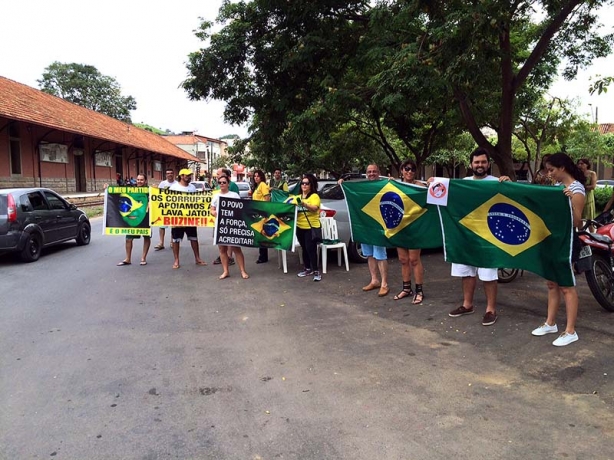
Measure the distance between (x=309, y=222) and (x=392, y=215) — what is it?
1627 mm

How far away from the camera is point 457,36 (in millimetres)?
7211

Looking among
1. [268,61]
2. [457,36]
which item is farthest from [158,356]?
[268,61]

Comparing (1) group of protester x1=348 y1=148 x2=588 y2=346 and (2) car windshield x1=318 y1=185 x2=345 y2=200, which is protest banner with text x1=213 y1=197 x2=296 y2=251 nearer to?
(2) car windshield x1=318 y1=185 x2=345 y2=200

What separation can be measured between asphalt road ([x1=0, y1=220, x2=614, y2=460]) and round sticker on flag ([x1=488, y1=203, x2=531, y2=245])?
937 mm

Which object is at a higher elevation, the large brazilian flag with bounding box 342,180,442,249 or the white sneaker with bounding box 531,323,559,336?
the large brazilian flag with bounding box 342,180,442,249

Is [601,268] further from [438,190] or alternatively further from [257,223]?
[257,223]

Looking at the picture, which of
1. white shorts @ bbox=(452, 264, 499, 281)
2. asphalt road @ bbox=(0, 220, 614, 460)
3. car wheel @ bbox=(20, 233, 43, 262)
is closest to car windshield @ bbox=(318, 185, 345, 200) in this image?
asphalt road @ bbox=(0, 220, 614, 460)

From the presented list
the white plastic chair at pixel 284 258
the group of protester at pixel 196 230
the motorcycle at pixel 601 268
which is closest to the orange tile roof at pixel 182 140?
the group of protester at pixel 196 230

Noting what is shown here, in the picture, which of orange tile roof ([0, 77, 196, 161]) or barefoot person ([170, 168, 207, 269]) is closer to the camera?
barefoot person ([170, 168, 207, 269])

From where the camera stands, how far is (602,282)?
5340 millimetres

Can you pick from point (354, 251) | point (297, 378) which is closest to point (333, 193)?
point (354, 251)

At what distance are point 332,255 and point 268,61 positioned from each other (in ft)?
17.0

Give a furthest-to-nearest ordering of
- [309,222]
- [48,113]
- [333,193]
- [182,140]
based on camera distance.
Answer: [182,140] < [48,113] < [333,193] < [309,222]

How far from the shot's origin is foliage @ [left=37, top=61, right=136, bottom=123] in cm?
5794
